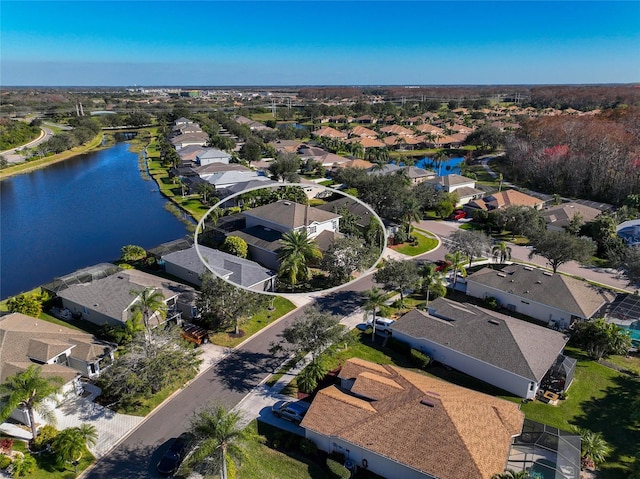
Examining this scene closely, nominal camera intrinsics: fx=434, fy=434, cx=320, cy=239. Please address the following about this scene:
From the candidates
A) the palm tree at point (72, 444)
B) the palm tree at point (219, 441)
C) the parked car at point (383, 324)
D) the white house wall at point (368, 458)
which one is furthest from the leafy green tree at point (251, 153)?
the palm tree at point (219, 441)

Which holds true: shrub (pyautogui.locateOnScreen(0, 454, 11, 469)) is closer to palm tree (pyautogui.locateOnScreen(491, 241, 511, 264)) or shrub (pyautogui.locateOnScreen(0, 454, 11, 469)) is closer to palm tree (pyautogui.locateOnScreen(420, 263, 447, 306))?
palm tree (pyautogui.locateOnScreen(420, 263, 447, 306))

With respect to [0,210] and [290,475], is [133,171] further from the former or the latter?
[290,475]

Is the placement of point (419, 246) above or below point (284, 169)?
below

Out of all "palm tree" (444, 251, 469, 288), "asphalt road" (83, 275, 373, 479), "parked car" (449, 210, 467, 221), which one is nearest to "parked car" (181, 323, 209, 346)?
"asphalt road" (83, 275, 373, 479)

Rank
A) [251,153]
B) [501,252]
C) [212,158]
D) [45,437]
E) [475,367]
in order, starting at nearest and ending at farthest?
1. [45,437]
2. [475,367]
3. [501,252]
4. [212,158]
5. [251,153]

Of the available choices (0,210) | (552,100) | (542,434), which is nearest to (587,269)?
(542,434)

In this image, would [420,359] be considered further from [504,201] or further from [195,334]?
[504,201]

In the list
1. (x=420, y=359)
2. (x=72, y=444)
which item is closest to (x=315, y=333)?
(x=420, y=359)
